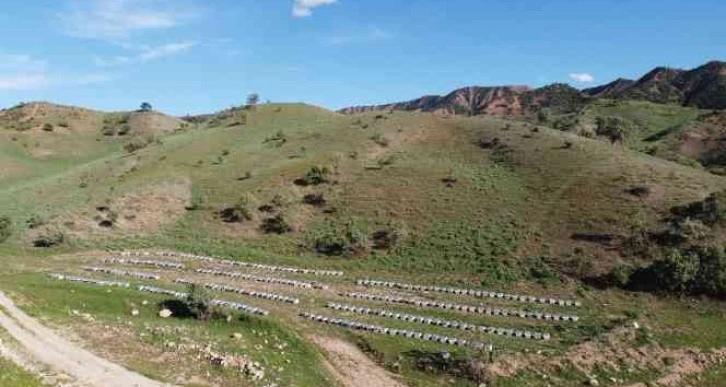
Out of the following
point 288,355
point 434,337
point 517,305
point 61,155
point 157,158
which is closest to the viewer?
point 288,355

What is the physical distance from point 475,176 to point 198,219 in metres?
27.3

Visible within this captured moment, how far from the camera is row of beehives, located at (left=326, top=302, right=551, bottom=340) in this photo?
32.5 m

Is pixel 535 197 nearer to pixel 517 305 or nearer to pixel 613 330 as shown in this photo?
pixel 517 305

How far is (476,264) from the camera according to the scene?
145ft

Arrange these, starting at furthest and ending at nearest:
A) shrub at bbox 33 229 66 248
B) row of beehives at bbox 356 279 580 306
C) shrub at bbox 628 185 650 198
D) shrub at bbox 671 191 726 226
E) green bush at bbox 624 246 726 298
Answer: shrub at bbox 628 185 650 198 → shrub at bbox 33 229 66 248 → shrub at bbox 671 191 726 226 → row of beehives at bbox 356 279 580 306 → green bush at bbox 624 246 726 298

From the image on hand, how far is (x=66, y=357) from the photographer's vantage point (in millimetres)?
25422

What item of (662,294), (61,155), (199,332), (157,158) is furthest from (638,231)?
(61,155)

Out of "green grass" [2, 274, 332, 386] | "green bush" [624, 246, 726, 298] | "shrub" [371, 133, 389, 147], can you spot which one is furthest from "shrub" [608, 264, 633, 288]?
"shrub" [371, 133, 389, 147]

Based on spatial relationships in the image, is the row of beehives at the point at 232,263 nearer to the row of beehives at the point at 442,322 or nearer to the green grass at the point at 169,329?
the row of beehives at the point at 442,322

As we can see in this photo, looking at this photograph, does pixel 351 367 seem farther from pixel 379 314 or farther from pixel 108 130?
pixel 108 130

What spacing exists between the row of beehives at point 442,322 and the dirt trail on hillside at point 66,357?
48.2 ft

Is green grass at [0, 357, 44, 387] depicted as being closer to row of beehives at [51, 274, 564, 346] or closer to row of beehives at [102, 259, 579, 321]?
row of beehives at [51, 274, 564, 346]

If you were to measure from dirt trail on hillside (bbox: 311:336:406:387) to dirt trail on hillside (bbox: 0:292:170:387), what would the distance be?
833cm

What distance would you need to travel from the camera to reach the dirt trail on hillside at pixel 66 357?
77.5 ft
